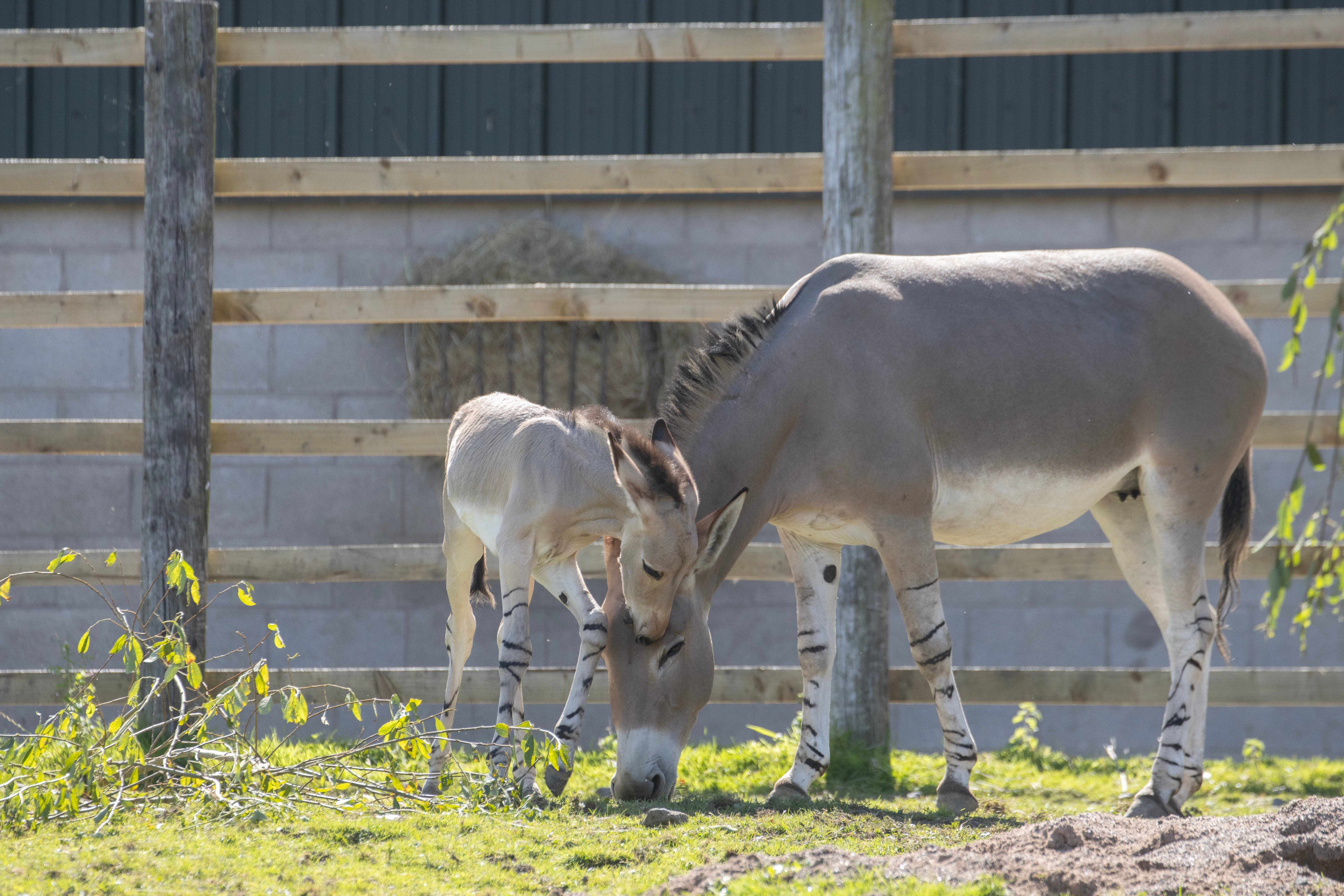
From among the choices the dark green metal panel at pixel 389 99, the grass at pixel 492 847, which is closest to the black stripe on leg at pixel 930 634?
the grass at pixel 492 847

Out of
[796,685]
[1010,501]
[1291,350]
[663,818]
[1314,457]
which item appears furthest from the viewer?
[796,685]

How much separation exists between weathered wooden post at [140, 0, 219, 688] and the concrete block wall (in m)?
1.94

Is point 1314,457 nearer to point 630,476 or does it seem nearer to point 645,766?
point 630,476

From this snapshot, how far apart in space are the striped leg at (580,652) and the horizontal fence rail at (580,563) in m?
1.01

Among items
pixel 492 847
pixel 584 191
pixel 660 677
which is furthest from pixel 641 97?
pixel 492 847

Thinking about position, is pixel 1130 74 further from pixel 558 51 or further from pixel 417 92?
pixel 417 92

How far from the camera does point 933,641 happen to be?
4117mm

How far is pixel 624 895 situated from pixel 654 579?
1.25 meters

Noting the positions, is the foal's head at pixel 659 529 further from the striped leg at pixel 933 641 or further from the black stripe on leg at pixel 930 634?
the black stripe on leg at pixel 930 634

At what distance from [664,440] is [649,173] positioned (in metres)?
1.95

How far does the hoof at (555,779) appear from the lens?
149 inches

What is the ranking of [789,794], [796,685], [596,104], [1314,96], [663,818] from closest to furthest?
[663,818] → [789,794] → [796,685] → [1314,96] → [596,104]

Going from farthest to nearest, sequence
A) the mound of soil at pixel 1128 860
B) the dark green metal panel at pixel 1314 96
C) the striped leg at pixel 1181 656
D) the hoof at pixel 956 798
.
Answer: the dark green metal panel at pixel 1314 96 < the striped leg at pixel 1181 656 < the hoof at pixel 956 798 < the mound of soil at pixel 1128 860

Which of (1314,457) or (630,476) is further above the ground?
(1314,457)
